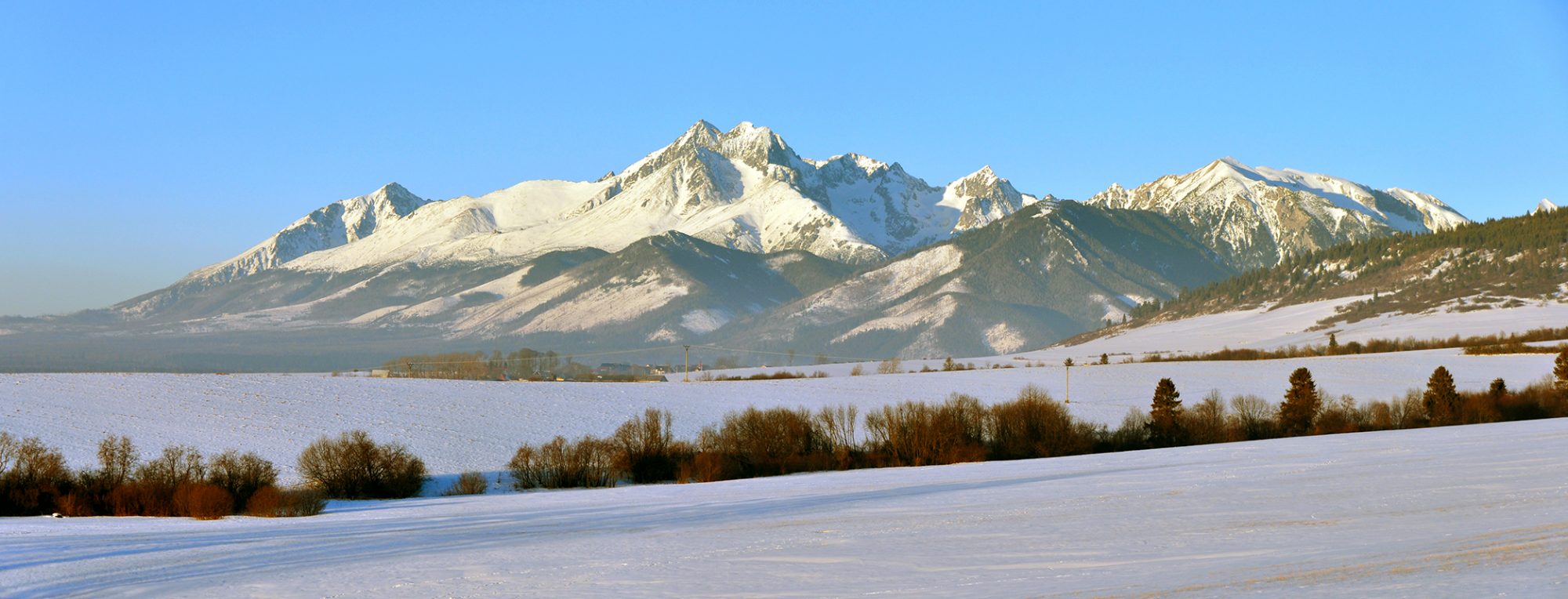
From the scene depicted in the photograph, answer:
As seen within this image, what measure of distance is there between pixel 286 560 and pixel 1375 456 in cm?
4549

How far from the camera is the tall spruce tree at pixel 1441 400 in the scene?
9506cm

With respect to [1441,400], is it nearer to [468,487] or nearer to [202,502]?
[468,487]

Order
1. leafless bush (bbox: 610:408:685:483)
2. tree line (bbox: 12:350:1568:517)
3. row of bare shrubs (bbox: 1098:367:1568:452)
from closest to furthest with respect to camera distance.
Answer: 1. tree line (bbox: 12:350:1568:517)
2. leafless bush (bbox: 610:408:685:483)
3. row of bare shrubs (bbox: 1098:367:1568:452)

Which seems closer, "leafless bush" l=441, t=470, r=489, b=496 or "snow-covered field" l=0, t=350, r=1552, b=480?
"leafless bush" l=441, t=470, r=489, b=496


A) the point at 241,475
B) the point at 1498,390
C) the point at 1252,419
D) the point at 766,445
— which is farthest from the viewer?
the point at 1498,390

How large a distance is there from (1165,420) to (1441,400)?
23375mm

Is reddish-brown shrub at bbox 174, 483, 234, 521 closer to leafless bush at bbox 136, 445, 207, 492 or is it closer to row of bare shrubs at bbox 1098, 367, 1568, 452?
leafless bush at bbox 136, 445, 207, 492

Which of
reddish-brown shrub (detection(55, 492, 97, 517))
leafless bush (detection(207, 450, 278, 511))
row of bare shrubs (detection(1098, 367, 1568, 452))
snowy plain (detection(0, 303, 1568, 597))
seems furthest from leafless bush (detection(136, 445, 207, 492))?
row of bare shrubs (detection(1098, 367, 1568, 452))

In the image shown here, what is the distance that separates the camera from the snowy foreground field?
27.1m

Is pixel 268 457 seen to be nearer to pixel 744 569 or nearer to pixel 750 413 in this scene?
pixel 750 413

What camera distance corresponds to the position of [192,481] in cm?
6103

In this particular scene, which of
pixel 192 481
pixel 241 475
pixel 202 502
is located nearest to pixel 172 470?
pixel 241 475

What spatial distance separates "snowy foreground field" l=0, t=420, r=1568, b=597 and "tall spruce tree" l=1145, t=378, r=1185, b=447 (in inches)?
1335

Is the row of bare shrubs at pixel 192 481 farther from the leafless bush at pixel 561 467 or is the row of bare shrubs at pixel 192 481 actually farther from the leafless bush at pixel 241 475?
the leafless bush at pixel 561 467
